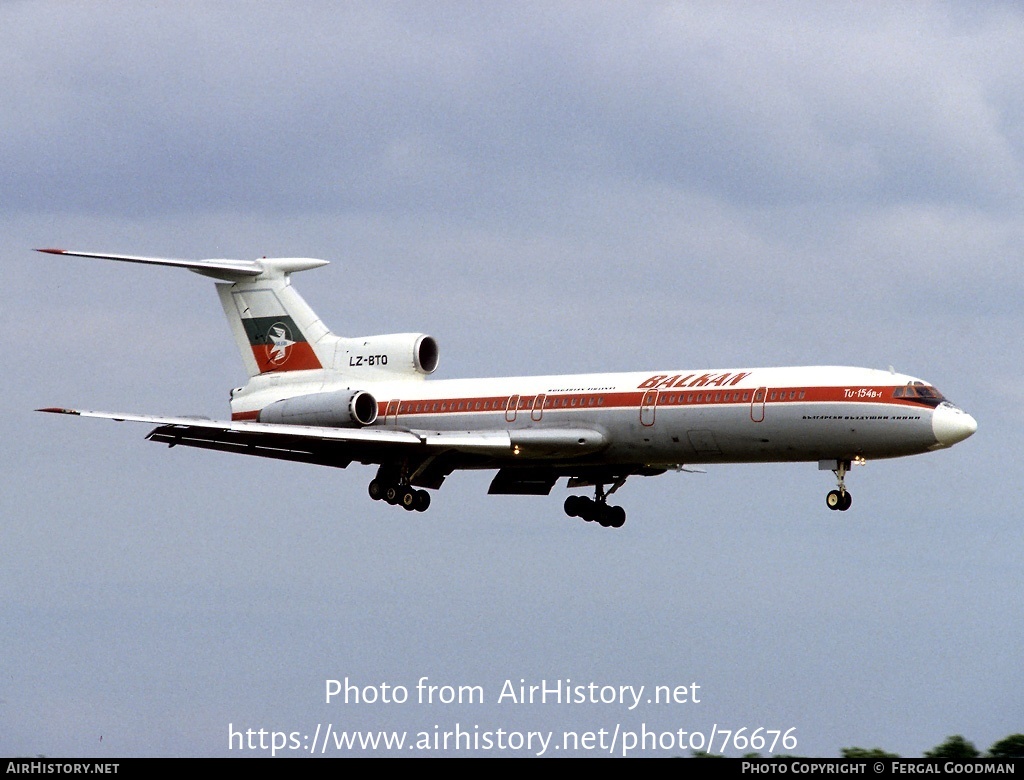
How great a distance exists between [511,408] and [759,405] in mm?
7668

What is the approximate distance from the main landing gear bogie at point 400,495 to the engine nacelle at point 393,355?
335cm

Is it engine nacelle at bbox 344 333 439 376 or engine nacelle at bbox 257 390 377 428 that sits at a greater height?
engine nacelle at bbox 344 333 439 376

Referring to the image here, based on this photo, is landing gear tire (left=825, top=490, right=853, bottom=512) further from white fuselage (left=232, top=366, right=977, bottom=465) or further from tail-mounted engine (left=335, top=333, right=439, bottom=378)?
tail-mounted engine (left=335, top=333, right=439, bottom=378)

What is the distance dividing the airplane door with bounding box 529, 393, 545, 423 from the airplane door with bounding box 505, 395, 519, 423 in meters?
0.53

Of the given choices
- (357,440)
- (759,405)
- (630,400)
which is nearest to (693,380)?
(630,400)

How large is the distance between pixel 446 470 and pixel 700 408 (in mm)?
9298

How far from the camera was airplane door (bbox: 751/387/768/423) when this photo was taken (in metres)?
45.6

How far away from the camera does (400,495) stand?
52.2 metres

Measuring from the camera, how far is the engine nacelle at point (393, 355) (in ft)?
174

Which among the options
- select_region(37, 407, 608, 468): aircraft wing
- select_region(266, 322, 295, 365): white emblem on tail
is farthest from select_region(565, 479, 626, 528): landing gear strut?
select_region(266, 322, 295, 365): white emblem on tail
